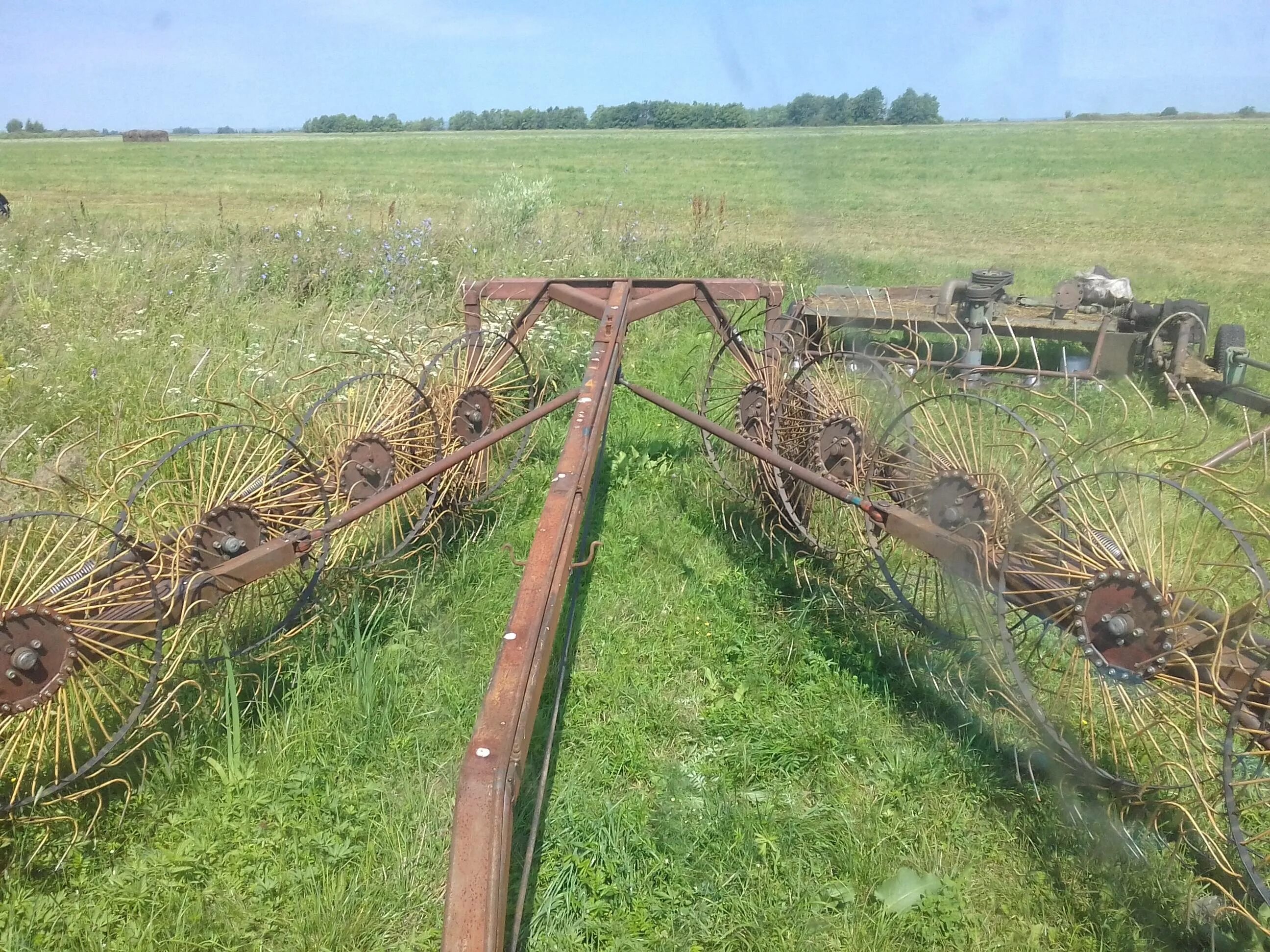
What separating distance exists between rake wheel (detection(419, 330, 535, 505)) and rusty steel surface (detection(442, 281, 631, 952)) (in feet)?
7.27

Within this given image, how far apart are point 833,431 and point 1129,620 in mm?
1835

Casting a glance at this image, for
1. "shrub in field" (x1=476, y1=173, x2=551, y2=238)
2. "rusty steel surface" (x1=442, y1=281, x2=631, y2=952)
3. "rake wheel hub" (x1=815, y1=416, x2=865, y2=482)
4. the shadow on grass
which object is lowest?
the shadow on grass

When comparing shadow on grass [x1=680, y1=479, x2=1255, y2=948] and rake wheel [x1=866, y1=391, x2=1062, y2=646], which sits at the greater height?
rake wheel [x1=866, y1=391, x2=1062, y2=646]

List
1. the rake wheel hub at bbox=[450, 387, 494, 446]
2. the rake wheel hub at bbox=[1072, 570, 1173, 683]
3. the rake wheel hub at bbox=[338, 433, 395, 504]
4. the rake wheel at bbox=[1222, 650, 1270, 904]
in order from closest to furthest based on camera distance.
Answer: the rake wheel at bbox=[1222, 650, 1270, 904], the rake wheel hub at bbox=[1072, 570, 1173, 683], the rake wheel hub at bbox=[338, 433, 395, 504], the rake wheel hub at bbox=[450, 387, 494, 446]

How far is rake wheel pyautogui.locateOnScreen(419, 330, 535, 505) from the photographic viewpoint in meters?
4.66

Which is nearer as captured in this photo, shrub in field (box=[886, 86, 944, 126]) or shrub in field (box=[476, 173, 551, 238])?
shrub in field (box=[886, 86, 944, 126])

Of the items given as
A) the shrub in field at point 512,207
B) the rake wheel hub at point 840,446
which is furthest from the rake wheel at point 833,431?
the shrub in field at point 512,207

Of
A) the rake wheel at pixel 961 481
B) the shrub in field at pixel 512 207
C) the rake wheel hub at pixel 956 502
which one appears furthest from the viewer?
the shrub in field at pixel 512 207

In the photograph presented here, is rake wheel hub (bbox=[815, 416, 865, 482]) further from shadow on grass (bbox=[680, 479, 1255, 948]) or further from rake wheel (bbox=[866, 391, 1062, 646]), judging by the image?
shadow on grass (bbox=[680, 479, 1255, 948])

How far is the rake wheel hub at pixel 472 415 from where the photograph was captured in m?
4.75

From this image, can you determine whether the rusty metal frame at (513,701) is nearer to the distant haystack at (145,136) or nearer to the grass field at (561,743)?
the grass field at (561,743)

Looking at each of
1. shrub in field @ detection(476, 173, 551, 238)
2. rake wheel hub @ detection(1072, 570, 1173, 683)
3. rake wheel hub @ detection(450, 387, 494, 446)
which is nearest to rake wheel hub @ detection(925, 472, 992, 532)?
rake wheel hub @ detection(1072, 570, 1173, 683)

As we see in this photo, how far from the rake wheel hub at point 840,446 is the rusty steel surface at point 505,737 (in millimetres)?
1777

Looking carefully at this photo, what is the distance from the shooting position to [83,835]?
2734 millimetres
